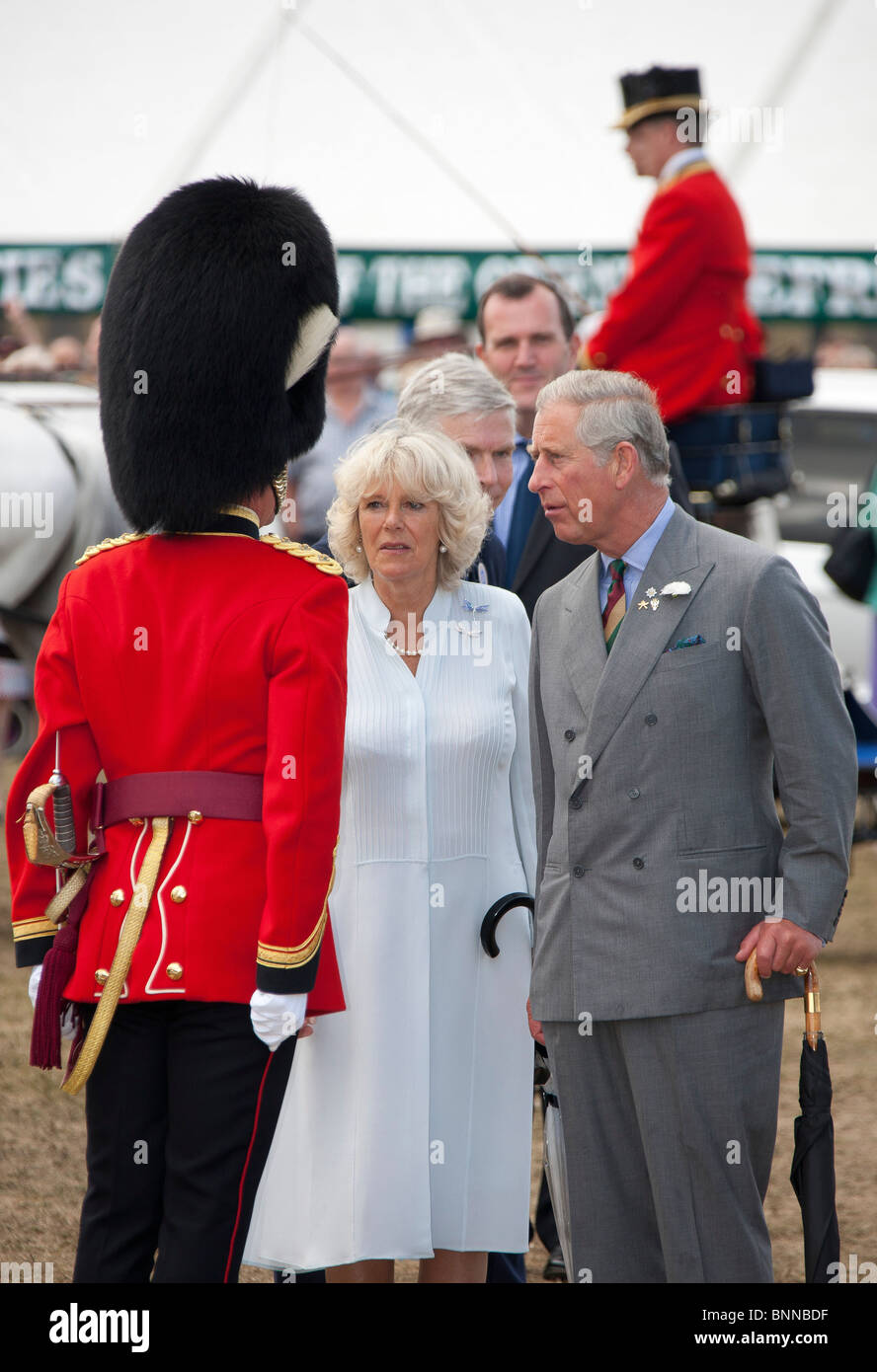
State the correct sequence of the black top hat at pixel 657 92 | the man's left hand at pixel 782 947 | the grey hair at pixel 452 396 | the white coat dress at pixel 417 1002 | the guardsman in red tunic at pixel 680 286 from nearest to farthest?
the man's left hand at pixel 782 947 < the white coat dress at pixel 417 1002 < the grey hair at pixel 452 396 < the black top hat at pixel 657 92 < the guardsman in red tunic at pixel 680 286

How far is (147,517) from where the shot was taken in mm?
2590

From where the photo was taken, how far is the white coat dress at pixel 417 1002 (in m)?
3.08

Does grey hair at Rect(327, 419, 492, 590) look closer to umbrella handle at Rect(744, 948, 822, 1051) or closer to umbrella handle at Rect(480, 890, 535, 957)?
umbrella handle at Rect(480, 890, 535, 957)

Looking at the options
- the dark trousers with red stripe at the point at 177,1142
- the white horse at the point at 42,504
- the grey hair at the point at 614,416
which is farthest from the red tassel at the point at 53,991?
the white horse at the point at 42,504

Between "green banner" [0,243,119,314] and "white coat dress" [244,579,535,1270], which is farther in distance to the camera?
"green banner" [0,243,119,314]

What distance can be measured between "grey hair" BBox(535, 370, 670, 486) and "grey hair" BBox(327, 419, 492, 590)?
37 centimetres

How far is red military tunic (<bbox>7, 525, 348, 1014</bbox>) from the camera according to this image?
2.44 metres

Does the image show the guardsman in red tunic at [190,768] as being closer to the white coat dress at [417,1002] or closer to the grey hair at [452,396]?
the white coat dress at [417,1002]

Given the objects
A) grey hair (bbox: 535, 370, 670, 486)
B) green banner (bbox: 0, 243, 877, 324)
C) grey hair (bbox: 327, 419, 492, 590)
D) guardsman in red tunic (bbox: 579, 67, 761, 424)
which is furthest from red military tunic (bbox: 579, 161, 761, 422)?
green banner (bbox: 0, 243, 877, 324)

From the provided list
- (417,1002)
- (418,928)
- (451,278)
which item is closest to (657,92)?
(418,928)

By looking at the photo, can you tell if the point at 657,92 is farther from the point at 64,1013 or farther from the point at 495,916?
the point at 64,1013

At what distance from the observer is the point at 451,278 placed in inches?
459

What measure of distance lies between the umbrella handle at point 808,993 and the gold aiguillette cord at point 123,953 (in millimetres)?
891

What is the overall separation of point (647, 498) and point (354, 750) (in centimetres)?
70
